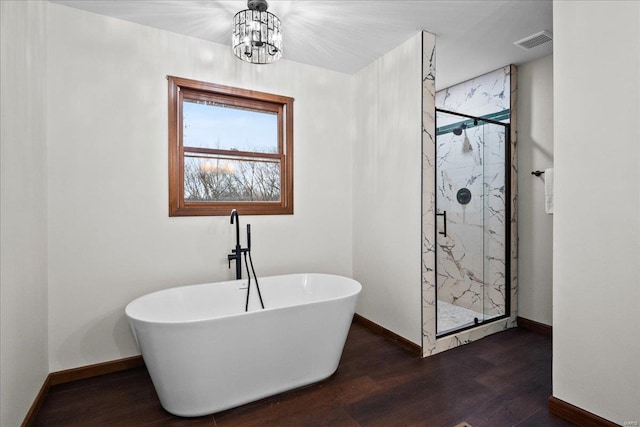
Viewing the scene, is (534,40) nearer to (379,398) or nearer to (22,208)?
(379,398)

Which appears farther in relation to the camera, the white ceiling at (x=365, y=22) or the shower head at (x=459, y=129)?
the shower head at (x=459, y=129)

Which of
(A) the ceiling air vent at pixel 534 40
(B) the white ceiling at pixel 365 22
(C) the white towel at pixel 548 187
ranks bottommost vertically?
(C) the white towel at pixel 548 187

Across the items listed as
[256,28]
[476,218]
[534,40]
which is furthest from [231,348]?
[534,40]

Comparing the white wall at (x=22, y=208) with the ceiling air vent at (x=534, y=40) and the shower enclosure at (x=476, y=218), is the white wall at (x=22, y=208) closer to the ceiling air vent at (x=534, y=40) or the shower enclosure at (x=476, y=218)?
the shower enclosure at (x=476, y=218)

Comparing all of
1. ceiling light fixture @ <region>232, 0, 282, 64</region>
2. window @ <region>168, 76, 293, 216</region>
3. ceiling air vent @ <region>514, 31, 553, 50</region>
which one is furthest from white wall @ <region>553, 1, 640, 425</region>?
window @ <region>168, 76, 293, 216</region>

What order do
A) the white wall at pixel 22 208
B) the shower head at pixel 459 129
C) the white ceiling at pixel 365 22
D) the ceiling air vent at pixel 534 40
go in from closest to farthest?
the white wall at pixel 22 208, the white ceiling at pixel 365 22, the ceiling air vent at pixel 534 40, the shower head at pixel 459 129

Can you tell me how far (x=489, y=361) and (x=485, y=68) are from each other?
2.68m

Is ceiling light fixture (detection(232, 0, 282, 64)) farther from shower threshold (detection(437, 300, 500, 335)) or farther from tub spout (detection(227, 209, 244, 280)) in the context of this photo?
shower threshold (detection(437, 300, 500, 335))

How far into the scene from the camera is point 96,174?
2291mm

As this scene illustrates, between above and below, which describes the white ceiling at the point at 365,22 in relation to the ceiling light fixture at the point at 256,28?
above

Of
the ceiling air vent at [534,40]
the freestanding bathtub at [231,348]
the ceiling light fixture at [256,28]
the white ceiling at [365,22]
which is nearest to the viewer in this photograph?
the freestanding bathtub at [231,348]

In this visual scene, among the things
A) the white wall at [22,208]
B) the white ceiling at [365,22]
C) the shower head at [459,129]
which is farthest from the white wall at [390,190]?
the white wall at [22,208]

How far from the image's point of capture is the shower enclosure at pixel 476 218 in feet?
10.1

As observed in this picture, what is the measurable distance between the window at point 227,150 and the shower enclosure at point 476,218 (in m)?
1.49
